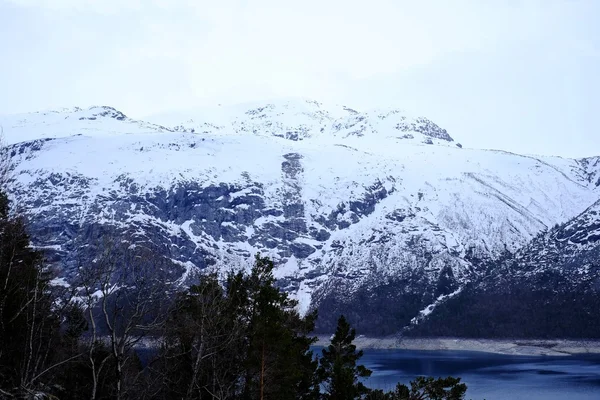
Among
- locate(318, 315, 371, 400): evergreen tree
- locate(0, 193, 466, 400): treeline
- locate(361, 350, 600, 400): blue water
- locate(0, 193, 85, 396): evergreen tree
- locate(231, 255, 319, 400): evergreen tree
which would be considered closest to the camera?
locate(0, 193, 85, 396): evergreen tree

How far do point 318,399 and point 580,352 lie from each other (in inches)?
7085

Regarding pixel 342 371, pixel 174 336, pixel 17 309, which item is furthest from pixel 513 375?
pixel 17 309

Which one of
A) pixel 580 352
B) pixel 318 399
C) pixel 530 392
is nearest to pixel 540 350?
pixel 580 352

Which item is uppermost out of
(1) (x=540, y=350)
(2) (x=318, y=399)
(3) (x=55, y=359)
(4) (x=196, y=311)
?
(4) (x=196, y=311)

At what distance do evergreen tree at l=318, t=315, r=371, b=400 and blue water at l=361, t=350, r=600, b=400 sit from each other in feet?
189

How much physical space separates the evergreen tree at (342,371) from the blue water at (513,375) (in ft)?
189

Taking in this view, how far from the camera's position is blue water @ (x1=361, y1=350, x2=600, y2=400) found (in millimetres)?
99625

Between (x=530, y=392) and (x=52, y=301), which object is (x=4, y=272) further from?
(x=530, y=392)

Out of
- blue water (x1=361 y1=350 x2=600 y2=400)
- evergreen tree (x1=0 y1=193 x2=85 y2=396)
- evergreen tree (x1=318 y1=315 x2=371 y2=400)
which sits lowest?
blue water (x1=361 y1=350 x2=600 y2=400)

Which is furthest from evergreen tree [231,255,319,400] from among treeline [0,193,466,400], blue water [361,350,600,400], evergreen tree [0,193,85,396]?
blue water [361,350,600,400]

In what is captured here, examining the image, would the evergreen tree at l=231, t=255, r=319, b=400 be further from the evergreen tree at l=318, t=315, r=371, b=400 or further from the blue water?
the blue water

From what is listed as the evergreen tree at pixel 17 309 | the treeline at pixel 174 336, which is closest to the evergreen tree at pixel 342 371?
the treeline at pixel 174 336

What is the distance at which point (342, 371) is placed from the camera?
30562mm

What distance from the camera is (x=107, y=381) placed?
1138 inches
